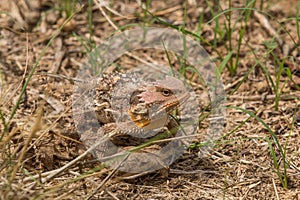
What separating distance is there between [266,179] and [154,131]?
82cm

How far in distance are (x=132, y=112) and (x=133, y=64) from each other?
1.28 m

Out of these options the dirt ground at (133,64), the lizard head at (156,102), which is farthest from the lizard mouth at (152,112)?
the dirt ground at (133,64)

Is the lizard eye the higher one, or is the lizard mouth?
the lizard eye

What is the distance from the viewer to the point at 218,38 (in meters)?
4.83

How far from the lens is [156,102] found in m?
3.39

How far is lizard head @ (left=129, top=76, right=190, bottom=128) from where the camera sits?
134 inches

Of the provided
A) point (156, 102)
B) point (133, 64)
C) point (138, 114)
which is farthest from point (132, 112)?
point (133, 64)

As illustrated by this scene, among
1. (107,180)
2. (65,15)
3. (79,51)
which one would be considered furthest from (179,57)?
(107,180)

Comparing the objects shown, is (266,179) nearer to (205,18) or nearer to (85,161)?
(85,161)

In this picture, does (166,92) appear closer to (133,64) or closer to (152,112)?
(152,112)

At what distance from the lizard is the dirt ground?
17cm

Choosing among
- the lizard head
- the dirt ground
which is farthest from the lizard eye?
the dirt ground

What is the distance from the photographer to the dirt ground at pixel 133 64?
10.9 feet

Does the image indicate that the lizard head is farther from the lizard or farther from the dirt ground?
the dirt ground
